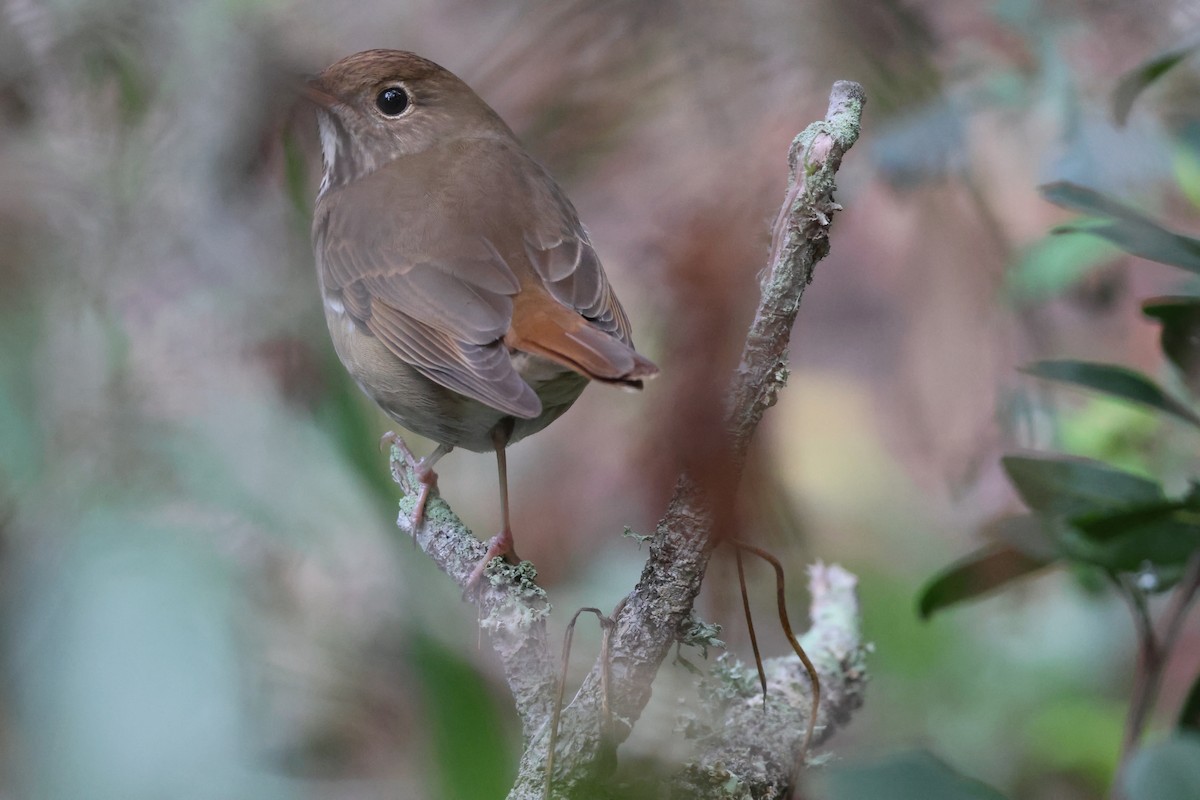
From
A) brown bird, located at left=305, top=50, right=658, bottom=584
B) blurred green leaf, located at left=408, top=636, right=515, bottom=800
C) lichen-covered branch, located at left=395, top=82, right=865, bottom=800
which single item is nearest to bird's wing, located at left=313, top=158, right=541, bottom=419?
brown bird, located at left=305, top=50, right=658, bottom=584

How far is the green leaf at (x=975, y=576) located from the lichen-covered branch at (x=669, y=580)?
528 millimetres

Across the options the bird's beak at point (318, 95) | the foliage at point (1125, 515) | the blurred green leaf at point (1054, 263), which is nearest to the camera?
the foliage at point (1125, 515)

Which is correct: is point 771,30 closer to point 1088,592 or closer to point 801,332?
point 1088,592

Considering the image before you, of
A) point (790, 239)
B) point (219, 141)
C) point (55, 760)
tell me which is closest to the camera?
point (790, 239)

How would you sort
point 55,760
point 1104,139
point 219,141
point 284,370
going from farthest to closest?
point 1104,139 < point 219,141 < point 284,370 < point 55,760

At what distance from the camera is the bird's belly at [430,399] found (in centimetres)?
216

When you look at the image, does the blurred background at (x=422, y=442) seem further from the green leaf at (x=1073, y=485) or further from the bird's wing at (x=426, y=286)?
the green leaf at (x=1073, y=485)

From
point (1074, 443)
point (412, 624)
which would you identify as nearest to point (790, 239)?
point (412, 624)

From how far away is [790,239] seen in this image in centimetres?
144

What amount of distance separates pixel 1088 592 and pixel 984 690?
44.2 inches

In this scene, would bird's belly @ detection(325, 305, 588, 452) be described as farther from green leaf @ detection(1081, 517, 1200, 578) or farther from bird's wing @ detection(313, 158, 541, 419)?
green leaf @ detection(1081, 517, 1200, 578)

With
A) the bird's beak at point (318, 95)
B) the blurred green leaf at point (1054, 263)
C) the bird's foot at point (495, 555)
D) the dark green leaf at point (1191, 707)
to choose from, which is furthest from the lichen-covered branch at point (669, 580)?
the blurred green leaf at point (1054, 263)

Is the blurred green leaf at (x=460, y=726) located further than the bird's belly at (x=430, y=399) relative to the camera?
No

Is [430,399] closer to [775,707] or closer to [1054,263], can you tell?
[775,707]
